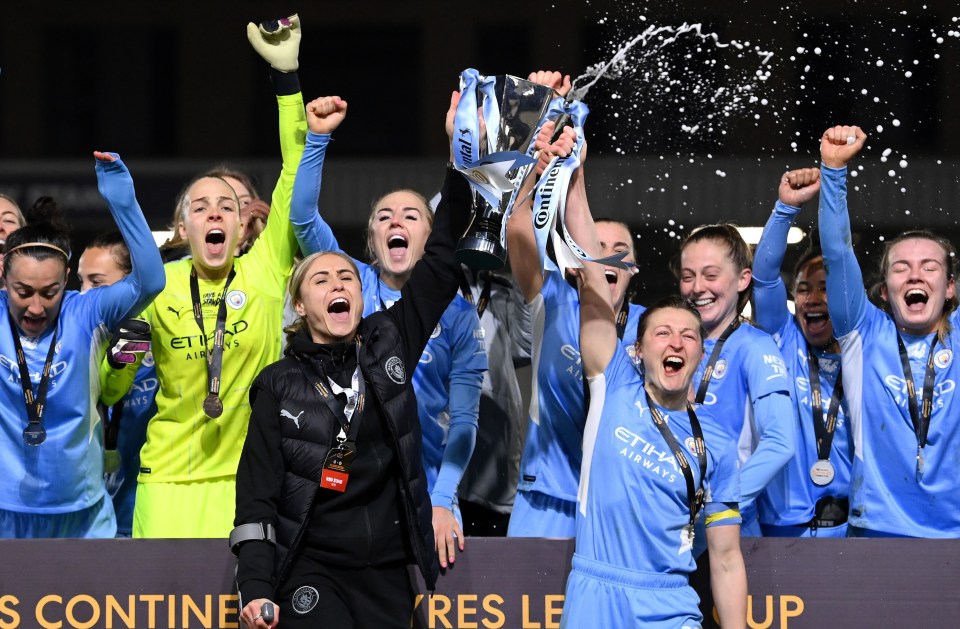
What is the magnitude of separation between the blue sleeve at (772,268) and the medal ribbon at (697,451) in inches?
36.8

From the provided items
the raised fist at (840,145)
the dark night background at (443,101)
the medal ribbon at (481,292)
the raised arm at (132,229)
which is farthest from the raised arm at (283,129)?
the dark night background at (443,101)

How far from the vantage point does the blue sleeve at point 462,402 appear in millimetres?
4613

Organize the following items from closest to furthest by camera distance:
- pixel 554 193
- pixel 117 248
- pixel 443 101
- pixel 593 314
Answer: pixel 593 314 → pixel 554 193 → pixel 117 248 → pixel 443 101

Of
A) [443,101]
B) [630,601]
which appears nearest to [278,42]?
[630,601]

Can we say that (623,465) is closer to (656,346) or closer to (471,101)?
(656,346)

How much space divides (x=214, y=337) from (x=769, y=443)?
1.81m

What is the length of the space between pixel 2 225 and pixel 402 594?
228 cm

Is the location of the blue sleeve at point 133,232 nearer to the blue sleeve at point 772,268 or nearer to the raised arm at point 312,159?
the raised arm at point 312,159

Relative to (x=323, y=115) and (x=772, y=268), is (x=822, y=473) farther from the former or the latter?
(x=323, y=115)

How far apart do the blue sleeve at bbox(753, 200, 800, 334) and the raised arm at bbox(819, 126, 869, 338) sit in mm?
184

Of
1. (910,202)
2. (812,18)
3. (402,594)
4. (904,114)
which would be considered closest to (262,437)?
(402,594)

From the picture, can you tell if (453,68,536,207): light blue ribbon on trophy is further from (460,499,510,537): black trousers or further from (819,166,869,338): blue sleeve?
(460,499,510,537): black trousers

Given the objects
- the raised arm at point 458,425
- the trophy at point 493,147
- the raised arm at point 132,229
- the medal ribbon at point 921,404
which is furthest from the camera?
the medal ribbon at point 921,404

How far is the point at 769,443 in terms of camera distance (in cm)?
454
